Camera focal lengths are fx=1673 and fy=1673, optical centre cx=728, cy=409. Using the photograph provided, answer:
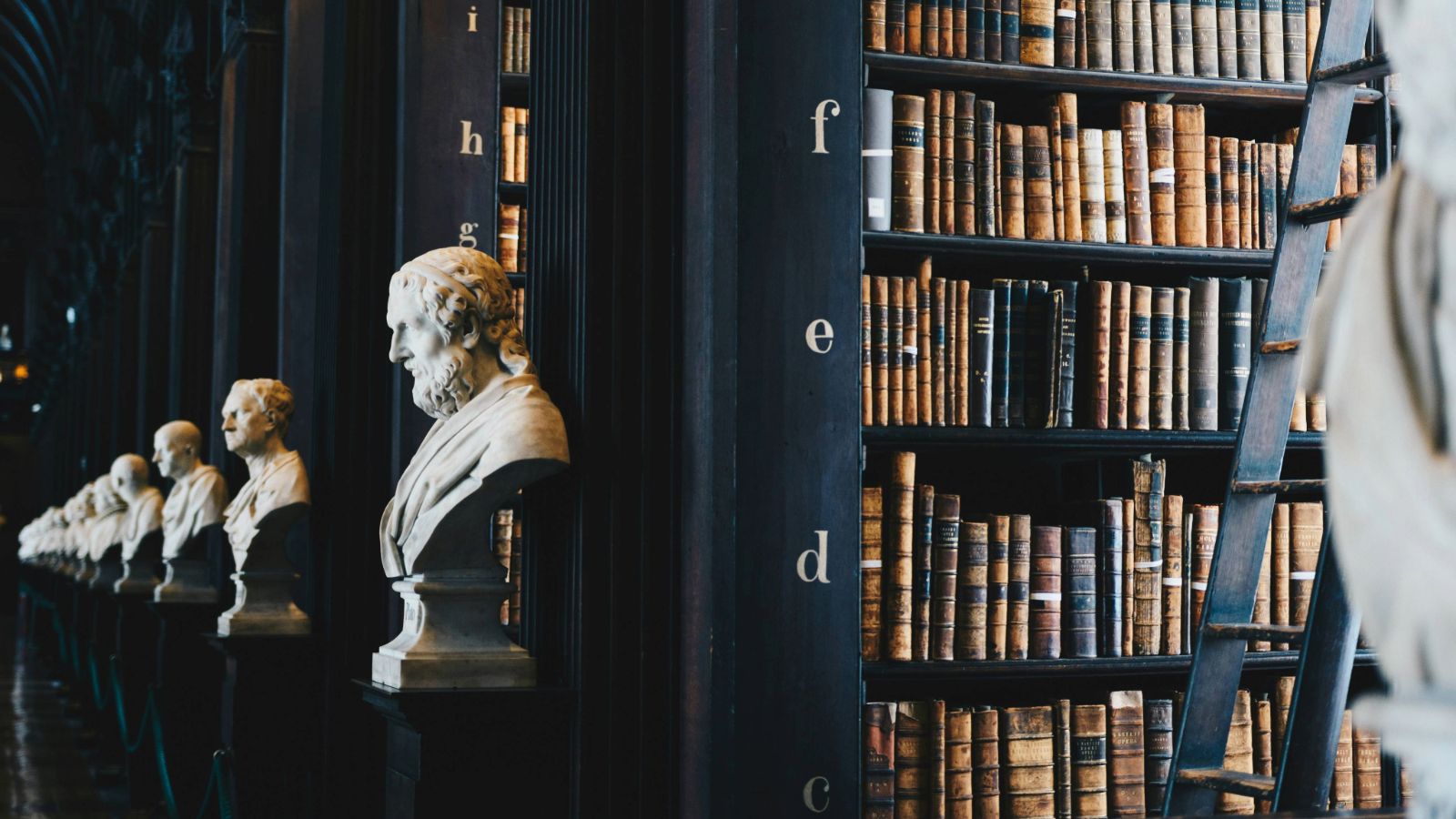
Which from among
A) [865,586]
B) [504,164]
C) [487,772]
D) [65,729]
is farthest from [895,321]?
[65,729]

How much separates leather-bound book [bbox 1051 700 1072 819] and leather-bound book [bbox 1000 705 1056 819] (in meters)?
0.02

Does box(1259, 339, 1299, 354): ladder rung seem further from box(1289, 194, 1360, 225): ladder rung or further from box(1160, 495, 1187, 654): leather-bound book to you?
box(1160, 495, 1187, 654): leather-bound book

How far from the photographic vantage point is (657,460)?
9.13 ft

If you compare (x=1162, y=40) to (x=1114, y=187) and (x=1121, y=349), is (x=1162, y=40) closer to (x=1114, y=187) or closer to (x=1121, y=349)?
(x=1114, y=187)

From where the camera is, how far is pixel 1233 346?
11.0 feet

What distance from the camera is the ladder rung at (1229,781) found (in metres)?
2.35

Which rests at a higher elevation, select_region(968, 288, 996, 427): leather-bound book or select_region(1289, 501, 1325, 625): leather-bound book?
select_region(968, 288, 996, 427): leather-bound book

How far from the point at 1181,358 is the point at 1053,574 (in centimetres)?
52

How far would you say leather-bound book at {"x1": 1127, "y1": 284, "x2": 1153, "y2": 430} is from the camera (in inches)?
128

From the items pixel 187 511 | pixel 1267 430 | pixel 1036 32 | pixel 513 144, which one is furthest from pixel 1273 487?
pixel 187 511

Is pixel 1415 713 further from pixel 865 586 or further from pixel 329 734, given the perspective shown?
pixel 329 734

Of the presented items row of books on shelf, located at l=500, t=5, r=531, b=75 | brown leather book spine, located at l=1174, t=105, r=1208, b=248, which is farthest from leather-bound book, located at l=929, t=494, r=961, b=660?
row of books on shelf, located at l=500, t=5, r=531, b=75

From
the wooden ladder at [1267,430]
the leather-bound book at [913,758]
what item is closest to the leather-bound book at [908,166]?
the wooden ladder at [1267,430]

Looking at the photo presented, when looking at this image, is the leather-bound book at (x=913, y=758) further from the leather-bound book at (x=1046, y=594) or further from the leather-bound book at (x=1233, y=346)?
the leather-bound book at (x=1233, y=346)
